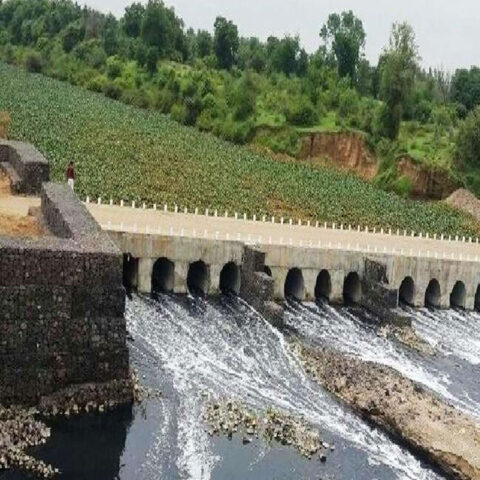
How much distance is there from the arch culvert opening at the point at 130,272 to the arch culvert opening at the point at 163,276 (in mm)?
1342

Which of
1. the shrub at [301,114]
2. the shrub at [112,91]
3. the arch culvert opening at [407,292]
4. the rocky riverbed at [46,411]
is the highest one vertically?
the shrub at [112,91]

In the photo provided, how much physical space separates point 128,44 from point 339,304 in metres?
131

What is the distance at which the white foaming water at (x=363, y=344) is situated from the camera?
4184cm

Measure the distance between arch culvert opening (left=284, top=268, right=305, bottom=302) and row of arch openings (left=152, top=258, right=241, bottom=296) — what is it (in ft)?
12.8

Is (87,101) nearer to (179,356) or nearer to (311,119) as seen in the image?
(311,119)

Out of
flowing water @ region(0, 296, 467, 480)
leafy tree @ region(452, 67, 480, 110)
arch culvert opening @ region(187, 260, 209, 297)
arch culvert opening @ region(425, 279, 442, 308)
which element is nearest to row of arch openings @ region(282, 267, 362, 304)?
flowing water @ region(0, 296, 467, 480)

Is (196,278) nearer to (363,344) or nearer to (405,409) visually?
(363,344)

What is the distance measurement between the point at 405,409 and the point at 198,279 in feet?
66.9

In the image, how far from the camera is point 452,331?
176 feet

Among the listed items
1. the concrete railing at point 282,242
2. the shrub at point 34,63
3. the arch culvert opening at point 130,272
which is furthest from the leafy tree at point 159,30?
the arch culvert opening at point 130,272

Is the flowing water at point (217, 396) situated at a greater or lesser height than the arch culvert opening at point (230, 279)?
lesser

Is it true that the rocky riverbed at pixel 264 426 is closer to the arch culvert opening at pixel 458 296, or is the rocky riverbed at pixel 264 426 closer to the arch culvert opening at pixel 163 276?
the arch culvert opening at pixel 163 276

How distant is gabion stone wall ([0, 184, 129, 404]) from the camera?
32094 millimetres

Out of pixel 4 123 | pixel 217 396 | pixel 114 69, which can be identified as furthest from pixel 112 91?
pixel 217 396
